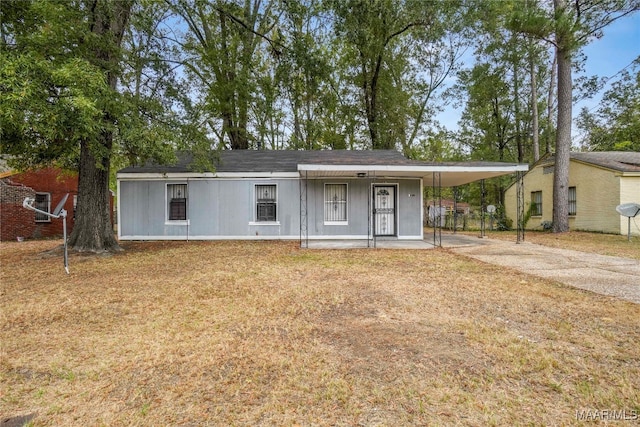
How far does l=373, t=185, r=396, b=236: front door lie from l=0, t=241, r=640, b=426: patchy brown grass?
5972 millimetres

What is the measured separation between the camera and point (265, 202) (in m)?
12.2

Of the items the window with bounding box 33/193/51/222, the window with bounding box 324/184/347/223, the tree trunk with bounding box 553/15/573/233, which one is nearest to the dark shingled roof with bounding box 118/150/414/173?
the window with bounding box 324/184/347/223

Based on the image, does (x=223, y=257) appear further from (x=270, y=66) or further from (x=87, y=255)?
(x=270, y=66)

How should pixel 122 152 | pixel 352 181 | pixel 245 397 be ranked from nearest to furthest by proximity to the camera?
pixel 245 397 → pixel 122 152 → pixel 352 181

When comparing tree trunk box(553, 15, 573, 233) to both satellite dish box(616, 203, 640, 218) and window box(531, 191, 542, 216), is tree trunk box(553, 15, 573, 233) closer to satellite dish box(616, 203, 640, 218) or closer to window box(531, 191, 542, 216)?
satellite dish box(616, 203, 640, 218)

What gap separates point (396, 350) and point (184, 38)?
19351 millimetres

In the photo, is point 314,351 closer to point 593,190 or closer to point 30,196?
point 593,190

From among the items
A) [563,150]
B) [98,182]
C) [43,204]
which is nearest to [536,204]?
[563,150]

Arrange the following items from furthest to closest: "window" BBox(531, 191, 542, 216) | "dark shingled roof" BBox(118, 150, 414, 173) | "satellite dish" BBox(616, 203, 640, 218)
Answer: "window" BBox(531, 191, 542, 216)
"dark shingled roof" BBox(118, 150, 414, 173)
"satellite dish" BBox(616, 203, 640, 218)

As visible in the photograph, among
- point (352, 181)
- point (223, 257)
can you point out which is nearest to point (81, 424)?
point (223, 257)

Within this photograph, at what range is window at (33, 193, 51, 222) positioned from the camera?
14.8 metres

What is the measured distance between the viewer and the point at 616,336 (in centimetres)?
341

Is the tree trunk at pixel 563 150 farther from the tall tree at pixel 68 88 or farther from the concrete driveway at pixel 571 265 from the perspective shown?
the tall tree at pixel 68 88

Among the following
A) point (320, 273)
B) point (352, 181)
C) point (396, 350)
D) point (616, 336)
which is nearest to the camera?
point (396, 350)
